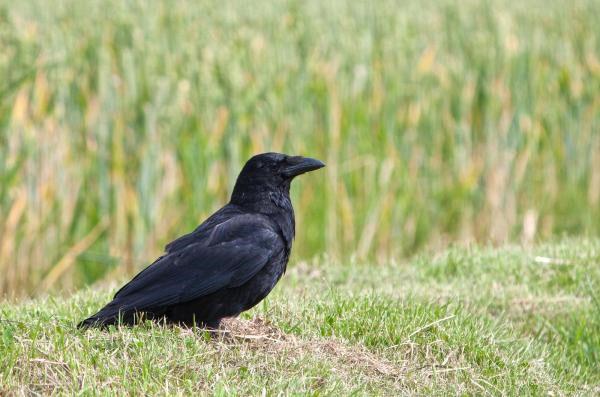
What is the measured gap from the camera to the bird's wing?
4.95 meters

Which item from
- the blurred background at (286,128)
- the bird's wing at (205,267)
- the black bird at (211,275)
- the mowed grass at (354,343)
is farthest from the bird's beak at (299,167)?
the blurred background at (286,128)

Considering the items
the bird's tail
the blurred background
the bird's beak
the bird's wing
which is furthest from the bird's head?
the blurred background

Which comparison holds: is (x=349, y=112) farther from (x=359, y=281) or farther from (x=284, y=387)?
(x=284, y=387)

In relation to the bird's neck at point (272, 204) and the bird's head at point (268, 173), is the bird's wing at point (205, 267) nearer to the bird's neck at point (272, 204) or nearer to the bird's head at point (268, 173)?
the bird's neck at point (272, 204)

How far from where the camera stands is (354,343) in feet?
17.3

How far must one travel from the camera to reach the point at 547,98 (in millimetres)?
10172

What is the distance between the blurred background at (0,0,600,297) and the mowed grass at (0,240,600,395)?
5.02 feet

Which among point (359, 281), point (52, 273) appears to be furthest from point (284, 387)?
point (52, 273)

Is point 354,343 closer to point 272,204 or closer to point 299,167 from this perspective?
point 272,204

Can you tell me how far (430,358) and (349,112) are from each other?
445 centimetres

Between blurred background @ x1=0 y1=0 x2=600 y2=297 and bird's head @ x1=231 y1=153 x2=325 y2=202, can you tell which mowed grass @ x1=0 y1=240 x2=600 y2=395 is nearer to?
bird's head @ x1=231 y1=153 x2=325 y2=202

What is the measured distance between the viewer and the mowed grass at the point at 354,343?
4402 mm

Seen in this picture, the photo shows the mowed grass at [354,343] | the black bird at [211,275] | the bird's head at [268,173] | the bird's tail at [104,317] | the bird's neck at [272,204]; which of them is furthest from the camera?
the bird's head at [268,173]

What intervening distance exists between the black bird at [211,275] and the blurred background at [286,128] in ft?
10.5
